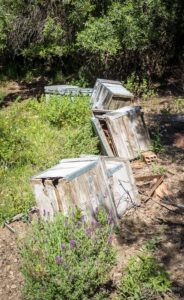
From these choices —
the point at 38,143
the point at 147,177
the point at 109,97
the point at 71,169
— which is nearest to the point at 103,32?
the point at 109,97

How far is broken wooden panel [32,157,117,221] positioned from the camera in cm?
405

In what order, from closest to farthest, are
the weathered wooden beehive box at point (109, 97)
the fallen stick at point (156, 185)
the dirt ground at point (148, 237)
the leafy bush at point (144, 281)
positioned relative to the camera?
Answer: 1. the leafy bush at point (144, 281)
2. the dirt ground at point (148, 237)
3. the fallen stick at point (156, 185)
4. the weathered wooden beehive box at point (109, 97)

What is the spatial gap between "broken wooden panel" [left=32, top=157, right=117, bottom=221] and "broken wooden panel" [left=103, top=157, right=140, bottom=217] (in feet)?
0.78

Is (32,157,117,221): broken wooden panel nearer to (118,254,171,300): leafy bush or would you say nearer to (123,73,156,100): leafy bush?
(118,254,171,300): leafy bush

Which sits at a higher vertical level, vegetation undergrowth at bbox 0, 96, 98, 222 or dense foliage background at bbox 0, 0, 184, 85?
dense foliage background at bbox 0, 0, 184, 85

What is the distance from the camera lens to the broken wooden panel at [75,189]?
405cm

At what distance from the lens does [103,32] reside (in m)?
9.55

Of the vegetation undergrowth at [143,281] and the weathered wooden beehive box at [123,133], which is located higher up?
the weathered wooden beehive box at [123,133]

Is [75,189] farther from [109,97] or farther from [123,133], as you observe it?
[109,97]

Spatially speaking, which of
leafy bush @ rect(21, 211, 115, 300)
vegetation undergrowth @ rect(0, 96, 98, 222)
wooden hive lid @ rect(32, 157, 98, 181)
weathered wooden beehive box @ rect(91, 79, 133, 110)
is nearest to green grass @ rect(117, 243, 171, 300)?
leafy bush @ rect(21, 211, 115, 300)

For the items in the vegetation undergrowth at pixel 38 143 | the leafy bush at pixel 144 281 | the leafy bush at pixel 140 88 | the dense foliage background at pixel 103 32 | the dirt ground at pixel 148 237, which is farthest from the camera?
the leafy bush at pixel 140 88

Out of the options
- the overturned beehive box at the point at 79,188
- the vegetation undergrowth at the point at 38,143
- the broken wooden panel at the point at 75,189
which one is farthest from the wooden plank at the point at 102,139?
the broken wooden panel at the point at 75,189

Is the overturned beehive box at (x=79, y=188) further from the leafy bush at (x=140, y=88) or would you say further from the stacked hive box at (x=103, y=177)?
the leafy bush at (x=140, y=88)

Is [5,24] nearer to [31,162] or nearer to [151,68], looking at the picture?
[151,68]
